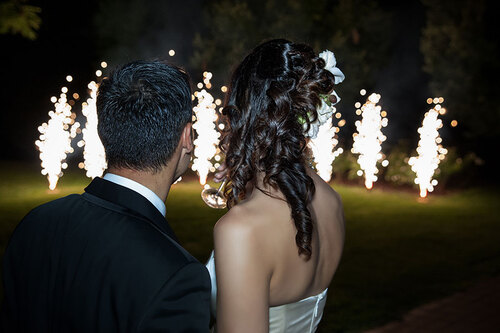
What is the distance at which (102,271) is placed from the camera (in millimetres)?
1218

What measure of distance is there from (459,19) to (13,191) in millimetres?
13028

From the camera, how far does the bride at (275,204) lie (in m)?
1.69

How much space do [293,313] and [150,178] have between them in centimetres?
98

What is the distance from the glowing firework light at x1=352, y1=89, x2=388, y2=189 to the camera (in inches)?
513

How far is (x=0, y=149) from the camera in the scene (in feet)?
58.9

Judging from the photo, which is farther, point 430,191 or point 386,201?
point 430,191

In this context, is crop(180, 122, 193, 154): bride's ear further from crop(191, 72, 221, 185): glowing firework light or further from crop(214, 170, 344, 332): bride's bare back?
crop(191, 72, 221, 185): glowing firework light

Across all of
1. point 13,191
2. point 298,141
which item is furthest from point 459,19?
point 298,141

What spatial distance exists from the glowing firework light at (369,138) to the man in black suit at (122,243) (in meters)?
11.7

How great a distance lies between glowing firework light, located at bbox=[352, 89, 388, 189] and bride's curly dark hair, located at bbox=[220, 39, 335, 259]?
11005mm

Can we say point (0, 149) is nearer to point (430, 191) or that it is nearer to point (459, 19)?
point (430, 191)

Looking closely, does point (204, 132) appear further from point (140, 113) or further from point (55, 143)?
point (140, 113)

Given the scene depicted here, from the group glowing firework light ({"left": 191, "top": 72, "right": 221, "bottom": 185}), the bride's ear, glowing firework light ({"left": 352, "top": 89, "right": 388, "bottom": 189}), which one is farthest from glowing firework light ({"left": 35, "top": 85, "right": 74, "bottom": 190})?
the bride's ear

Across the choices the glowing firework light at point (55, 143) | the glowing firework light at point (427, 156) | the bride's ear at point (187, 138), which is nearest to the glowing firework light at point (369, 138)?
the glowing firework light at point (427, 156)
